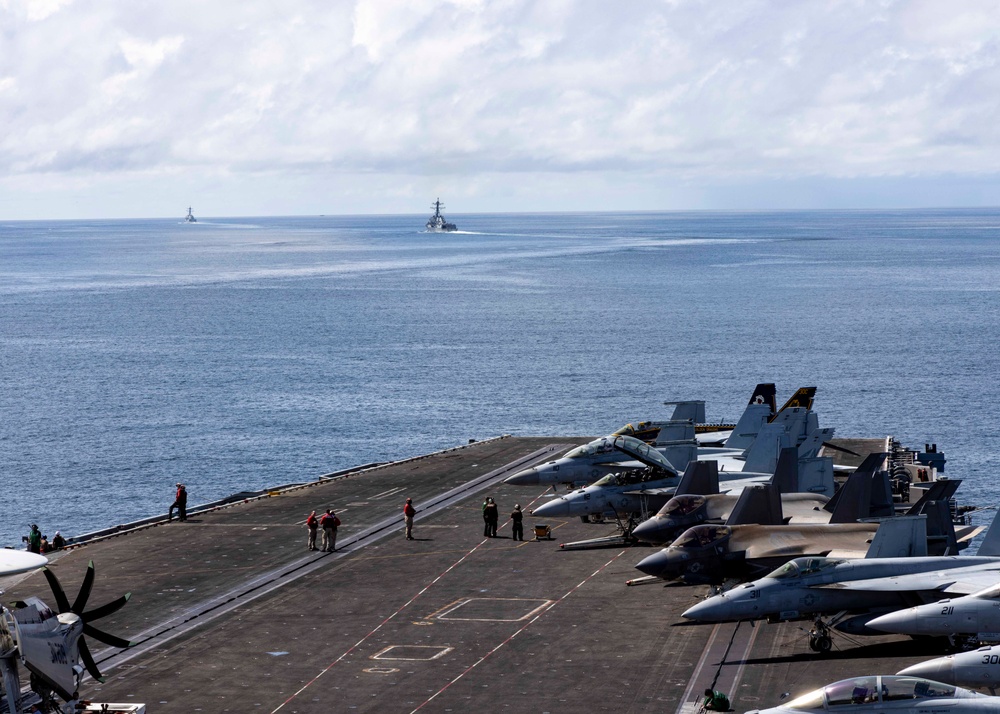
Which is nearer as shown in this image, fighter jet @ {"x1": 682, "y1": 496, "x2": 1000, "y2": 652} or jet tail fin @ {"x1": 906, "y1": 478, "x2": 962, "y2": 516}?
fighter jet @ {"x1": 682, "y1": 496, "x2": 1000, "y2": 652}

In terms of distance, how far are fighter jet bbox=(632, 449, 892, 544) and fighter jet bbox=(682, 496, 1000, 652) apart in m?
7.27

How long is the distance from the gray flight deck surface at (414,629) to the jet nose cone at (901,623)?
115 cm

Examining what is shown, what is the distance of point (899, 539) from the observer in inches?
1441

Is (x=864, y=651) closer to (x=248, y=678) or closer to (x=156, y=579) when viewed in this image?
(x=248, y=678)

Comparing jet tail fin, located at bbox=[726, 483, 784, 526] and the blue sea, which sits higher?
jet tail fin, located at bbox=[726, 483, 784, 526]

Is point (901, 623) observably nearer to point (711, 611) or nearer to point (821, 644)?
point (821, 644)

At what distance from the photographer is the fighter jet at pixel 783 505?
43.1m

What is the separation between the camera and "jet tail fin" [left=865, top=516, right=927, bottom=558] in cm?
3647

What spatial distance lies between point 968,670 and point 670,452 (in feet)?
94.3

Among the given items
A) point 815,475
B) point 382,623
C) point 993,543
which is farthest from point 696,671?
point 815,475

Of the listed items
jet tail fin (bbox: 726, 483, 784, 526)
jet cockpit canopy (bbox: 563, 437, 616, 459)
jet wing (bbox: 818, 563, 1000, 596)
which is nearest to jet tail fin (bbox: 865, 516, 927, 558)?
jet wing (bbox: 818, 563, 1000, 596)

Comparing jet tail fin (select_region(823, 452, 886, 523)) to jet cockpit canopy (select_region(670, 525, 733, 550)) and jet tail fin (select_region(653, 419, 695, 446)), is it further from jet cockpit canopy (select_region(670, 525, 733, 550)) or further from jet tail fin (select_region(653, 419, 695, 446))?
jet tail fin (select_region(653, 419, 695, 446))

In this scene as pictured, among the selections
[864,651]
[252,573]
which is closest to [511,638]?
[864,651]

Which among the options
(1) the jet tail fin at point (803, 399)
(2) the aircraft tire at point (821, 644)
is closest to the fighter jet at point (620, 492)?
(2) the aircraft tire at point (821, 644)
